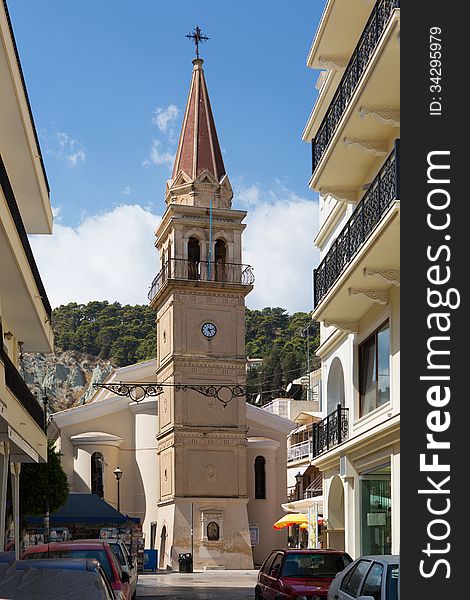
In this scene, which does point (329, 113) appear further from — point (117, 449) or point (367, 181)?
point (117, 449)

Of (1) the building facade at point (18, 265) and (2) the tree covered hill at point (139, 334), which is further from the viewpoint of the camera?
(2) the tree covered hill at point (139, 334)

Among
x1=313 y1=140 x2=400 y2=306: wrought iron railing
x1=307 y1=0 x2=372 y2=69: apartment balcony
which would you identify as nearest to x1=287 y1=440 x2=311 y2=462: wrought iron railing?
x1=313 y1=140 x2=400 y2=306: wrought iron railing

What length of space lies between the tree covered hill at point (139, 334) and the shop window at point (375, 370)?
112 m

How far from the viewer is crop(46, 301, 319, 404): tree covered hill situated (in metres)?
140

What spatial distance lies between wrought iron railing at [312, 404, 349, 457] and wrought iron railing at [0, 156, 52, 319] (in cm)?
767

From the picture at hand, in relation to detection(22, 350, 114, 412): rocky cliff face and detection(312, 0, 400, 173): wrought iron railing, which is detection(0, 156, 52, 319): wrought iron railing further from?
detection(22, 350, 114, 412): rocky cliff face

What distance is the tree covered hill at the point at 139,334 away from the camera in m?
140

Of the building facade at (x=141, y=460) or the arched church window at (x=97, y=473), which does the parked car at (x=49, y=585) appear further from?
the arched church window at (x=97, y=473)

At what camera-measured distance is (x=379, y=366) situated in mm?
21078

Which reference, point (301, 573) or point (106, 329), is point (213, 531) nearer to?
point (301, 573)

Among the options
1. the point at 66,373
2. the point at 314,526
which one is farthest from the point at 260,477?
the point at 66,373

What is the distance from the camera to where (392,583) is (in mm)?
12805

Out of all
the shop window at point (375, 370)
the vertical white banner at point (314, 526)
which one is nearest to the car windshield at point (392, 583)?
the shop window at point (375, 370)

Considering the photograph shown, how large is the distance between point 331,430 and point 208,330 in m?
39.2
